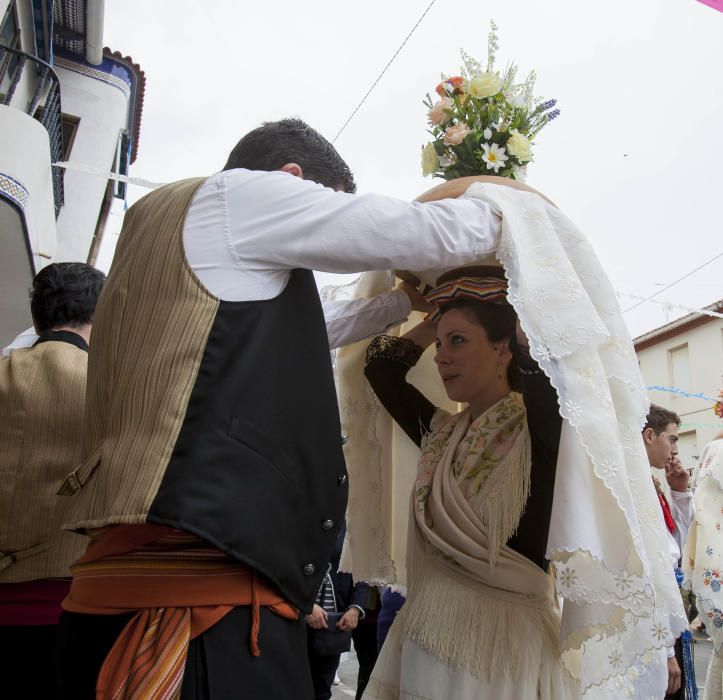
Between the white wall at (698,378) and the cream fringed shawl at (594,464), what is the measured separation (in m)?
20.8

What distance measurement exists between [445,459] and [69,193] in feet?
39.7

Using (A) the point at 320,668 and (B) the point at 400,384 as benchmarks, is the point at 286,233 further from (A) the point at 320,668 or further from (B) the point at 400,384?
(A) the point at 320,668

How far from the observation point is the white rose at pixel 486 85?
6.89 feet

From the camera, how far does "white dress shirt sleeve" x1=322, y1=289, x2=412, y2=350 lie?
7.27 ft

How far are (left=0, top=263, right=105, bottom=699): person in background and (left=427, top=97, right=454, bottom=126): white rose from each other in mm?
1377

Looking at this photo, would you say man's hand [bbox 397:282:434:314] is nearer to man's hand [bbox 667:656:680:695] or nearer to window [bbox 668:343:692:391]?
man's hand [bbox 667:656:680:695]

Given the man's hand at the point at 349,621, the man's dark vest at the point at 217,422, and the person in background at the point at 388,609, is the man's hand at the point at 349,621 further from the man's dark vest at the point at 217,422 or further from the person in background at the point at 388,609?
the man's dark vest at the point at 217,422

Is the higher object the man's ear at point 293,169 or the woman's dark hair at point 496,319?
the man's ear at point 293,169

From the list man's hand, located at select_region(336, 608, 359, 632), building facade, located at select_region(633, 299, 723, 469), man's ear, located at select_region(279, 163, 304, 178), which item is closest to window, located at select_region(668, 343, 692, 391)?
building facade, located at select_region(633, 299, 723, 469)

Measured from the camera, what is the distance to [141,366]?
1.30 metres

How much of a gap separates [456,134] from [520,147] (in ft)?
0.64

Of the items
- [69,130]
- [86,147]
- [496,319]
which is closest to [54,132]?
[86,147]

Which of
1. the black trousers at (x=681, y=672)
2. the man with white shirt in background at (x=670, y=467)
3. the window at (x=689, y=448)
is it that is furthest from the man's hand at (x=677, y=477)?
the window at (x=689, y=448)

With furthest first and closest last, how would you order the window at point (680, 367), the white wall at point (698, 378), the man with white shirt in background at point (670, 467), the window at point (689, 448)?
the window at point (680, 367), the window at point (689, 448), the white wall at point (698, 378), the man with white shirt in background at point (670, 467)
